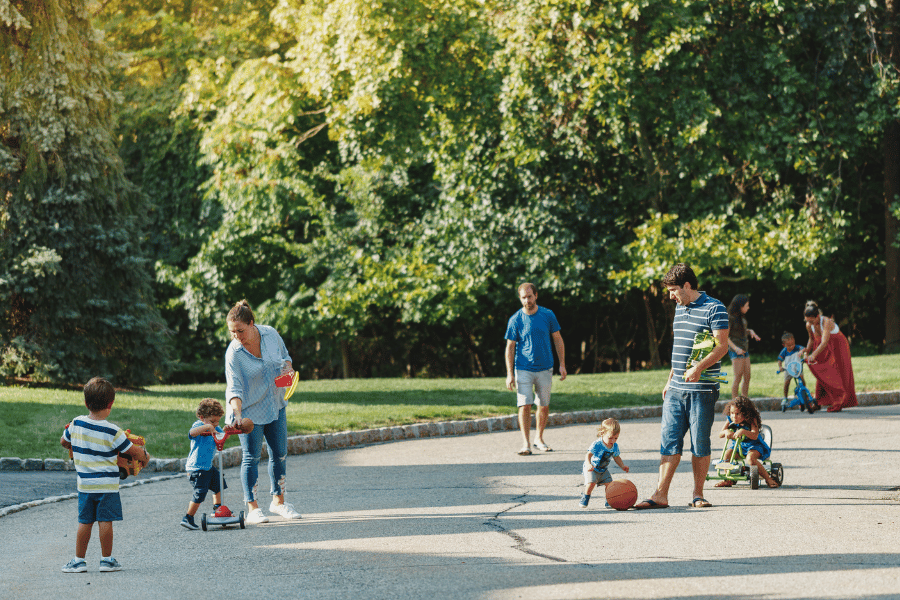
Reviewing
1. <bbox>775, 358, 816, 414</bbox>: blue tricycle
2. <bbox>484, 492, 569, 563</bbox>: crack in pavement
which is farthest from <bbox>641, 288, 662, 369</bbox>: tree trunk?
<bbox>484, 492, 569, 563</bbox>: crack in pavement

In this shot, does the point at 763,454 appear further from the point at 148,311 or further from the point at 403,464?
the point at 148,311

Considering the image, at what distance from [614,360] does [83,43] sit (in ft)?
58.1

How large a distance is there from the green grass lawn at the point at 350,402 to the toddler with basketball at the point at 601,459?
5887 millimetres

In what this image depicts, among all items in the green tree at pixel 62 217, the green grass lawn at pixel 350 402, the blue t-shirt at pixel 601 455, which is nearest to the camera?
the blue t-shirt at pixel 601 455

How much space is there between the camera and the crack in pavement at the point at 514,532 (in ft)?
22.0

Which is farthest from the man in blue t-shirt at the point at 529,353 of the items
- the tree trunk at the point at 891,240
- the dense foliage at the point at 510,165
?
the tree trunk at the point at 891,240

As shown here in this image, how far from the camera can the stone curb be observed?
12156 millimetres

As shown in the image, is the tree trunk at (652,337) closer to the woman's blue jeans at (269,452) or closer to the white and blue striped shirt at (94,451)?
the woman's blue jeans at (269,452)

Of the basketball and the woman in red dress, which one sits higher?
the woman in red dress

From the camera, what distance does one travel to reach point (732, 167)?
81.6ft

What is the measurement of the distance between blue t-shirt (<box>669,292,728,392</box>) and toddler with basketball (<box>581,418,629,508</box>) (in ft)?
2.03

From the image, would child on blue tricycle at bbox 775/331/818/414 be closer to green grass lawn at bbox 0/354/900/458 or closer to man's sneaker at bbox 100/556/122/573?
green grass lawn at bbox 0/354/900/458

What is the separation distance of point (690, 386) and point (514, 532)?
1.96 m

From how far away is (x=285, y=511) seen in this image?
8.60 meters
